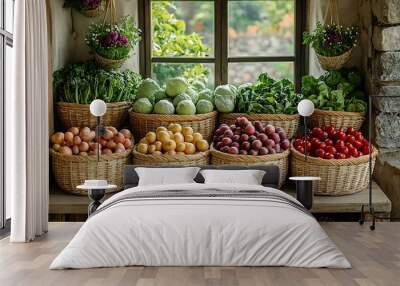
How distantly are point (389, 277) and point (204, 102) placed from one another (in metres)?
3.52

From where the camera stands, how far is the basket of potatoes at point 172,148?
6.80 metres

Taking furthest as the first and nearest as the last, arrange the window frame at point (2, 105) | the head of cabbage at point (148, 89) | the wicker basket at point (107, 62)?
the wicker basket at point (107, 62), the head of cabbage at point (148, 89), the window frame at point (2, 105)

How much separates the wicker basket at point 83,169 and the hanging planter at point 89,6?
1723 mm

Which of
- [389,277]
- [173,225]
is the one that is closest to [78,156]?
[173,225]

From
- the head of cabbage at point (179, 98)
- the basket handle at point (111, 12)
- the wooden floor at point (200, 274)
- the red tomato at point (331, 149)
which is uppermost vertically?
the basket handle at point (111, 12)

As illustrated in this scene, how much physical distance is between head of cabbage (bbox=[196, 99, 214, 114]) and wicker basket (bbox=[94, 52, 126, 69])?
978 millimetres

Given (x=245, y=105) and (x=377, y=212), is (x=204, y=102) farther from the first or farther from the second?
(x=377, y=212)

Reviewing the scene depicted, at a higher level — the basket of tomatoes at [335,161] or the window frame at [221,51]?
the window frame at [221,51]

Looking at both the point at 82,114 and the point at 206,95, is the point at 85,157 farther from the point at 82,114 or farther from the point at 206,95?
the point at 206,95

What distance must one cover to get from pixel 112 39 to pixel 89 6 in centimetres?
51

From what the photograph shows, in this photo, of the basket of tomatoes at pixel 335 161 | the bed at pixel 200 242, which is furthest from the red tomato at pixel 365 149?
the bed at pixel 200 242

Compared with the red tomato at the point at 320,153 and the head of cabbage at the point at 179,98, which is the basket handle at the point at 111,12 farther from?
the red tomato at the point at 320,153

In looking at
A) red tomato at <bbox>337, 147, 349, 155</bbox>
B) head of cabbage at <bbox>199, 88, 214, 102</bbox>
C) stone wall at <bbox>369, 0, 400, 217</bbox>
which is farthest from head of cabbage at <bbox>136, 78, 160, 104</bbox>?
stone wall at <bbox>369, 0, 400, 217</bbox>

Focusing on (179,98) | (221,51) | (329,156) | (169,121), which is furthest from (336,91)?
(169,121)
